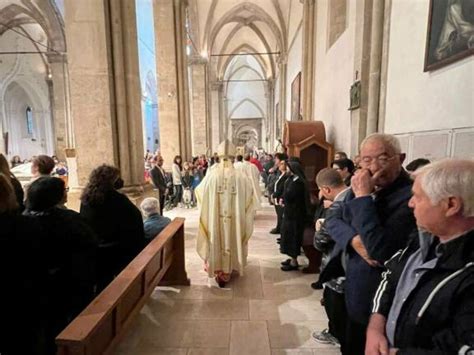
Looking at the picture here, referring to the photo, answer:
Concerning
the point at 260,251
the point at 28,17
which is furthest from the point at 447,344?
the point at 28,17

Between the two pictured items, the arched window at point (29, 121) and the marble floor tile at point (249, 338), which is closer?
the marble floor tile at point (249, 338)

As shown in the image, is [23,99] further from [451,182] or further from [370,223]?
[451,182]

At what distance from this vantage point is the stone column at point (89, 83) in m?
4.60

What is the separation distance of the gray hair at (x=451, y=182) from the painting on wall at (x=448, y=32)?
236cm

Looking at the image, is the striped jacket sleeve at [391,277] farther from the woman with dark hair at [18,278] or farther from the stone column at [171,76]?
the stone column at [171,76]

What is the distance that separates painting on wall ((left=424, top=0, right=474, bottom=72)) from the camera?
281cm

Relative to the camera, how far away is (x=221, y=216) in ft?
12.6

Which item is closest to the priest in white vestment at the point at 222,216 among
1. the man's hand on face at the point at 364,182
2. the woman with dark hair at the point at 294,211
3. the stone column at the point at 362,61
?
Answer: the woman with dark hair at the point at 294,211

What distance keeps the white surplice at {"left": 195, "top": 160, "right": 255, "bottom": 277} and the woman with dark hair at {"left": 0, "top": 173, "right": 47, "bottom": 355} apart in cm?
218

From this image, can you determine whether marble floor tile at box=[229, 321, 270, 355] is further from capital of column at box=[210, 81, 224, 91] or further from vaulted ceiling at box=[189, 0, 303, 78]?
capital of column at box=[210, 81, 224, 91]

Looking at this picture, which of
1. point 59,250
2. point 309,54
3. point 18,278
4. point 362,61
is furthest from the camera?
point 309,54

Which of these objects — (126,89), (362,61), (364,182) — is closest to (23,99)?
(126,89)

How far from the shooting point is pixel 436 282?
1.11 metres

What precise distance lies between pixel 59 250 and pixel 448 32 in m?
4.00
